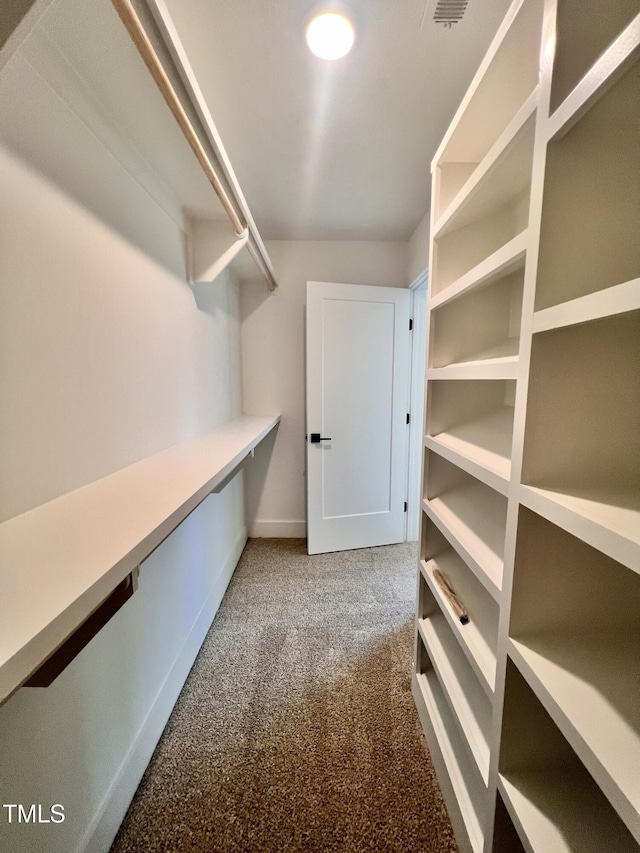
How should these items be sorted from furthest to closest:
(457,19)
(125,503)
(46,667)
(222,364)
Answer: (222,364)
(457,19)
(125,503)
(46,667)

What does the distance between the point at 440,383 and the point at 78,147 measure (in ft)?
4.38

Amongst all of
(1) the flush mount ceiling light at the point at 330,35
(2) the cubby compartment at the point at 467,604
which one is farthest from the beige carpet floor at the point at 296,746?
(1) the flush mount ceiling light at the point at 330,35

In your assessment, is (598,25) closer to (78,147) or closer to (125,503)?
(78,147)

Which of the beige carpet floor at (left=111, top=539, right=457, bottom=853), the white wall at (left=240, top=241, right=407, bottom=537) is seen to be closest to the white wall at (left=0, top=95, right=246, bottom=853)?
the beige carpet floor at (left=111, top=539, right=457, bottom=853)

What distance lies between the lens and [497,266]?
793 mm

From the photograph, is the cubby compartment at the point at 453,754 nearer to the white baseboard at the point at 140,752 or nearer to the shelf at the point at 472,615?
the shelf at the point at 472,615

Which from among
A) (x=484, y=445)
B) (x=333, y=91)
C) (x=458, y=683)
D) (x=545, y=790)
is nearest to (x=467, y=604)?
(x=458, y=683)

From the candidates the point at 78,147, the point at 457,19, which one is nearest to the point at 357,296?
the point at 457,19

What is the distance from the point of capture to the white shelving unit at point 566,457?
0.53m

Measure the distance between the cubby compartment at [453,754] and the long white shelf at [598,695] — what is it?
0.52 m

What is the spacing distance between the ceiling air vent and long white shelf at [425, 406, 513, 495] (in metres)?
1.21

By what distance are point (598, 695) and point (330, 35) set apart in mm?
1823

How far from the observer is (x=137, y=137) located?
1033mm

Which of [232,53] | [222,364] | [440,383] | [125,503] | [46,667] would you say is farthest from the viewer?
[222,364]
